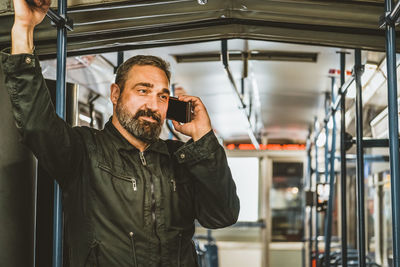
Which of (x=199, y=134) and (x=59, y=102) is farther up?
(x=59, y=102)

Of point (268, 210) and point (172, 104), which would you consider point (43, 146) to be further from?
point (268, 210)

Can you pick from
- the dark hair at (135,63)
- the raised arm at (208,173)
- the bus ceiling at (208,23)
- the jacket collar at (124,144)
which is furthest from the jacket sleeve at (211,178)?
the bus ceiling at (208,23)

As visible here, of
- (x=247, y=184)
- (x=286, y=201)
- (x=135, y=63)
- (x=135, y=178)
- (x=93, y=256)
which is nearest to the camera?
(x=93, y=256)

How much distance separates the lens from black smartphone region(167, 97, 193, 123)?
7.11 feet

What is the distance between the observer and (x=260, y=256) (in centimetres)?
1077

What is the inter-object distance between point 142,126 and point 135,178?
20 centimetres

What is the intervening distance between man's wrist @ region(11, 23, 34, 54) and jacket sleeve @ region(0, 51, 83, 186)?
1.0 inches

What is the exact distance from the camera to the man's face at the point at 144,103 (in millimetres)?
2062

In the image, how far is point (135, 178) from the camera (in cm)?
202

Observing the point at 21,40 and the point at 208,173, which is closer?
the point at 21,40

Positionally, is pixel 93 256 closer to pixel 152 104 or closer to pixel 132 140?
pixel 132 140

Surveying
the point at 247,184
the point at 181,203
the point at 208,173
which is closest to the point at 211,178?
the point at 208,173

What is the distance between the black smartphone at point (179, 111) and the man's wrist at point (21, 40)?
64 cm

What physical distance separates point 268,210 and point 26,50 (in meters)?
9.71
